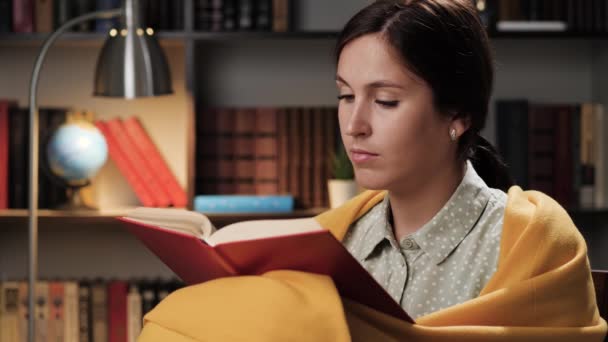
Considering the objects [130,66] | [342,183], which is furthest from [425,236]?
[342,183]

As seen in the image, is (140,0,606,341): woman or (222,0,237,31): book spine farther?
(222,0,237,31): book spine

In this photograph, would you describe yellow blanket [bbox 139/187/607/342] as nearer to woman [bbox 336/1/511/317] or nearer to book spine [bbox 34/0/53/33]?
woman [bbox 336/1/511/317]

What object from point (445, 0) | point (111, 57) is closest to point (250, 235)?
point (445, 0)

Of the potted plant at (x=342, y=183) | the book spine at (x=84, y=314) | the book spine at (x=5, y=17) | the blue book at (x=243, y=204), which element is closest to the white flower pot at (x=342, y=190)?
the potted plant at (x=342, y=183)

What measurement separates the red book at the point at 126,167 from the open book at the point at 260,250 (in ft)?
5.90

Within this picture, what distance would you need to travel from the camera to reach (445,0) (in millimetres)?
1247

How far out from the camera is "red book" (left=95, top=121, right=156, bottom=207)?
9.59 ft

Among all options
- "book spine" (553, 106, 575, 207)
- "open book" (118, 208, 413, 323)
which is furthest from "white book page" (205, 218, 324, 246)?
"book spine" (553, 106, 575, 207)

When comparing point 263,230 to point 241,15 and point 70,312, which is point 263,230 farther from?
point 70,312

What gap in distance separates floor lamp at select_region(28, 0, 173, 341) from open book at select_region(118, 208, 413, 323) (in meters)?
1.33

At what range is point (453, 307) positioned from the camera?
111cm

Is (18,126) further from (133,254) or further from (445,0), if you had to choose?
(445,0)

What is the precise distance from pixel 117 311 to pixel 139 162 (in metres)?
0.44

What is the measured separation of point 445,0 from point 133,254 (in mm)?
2047
